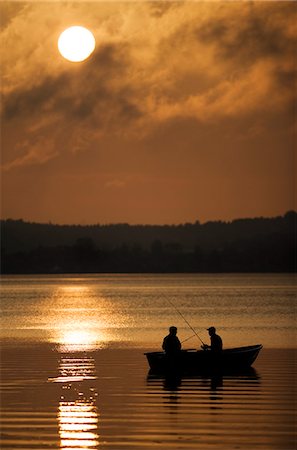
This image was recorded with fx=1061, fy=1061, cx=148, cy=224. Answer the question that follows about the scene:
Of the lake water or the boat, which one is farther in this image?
the boat

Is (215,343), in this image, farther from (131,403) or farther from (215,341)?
(131,403)

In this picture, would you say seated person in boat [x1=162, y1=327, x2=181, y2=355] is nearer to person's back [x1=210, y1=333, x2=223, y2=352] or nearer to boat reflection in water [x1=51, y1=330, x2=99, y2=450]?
person's back [x1=210, y1=333, x2=223, y2=352]

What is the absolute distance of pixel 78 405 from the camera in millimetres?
22938

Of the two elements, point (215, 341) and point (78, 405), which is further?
point (215, 341)

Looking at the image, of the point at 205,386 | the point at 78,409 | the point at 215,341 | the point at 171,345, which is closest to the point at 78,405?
the point at 78,409

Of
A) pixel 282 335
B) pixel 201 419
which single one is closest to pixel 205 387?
pixel 201 419

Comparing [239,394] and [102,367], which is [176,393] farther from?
[102,367]

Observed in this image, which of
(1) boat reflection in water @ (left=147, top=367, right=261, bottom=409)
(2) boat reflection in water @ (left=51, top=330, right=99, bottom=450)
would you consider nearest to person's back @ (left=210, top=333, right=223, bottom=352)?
(1) boat reflection in water @ (left=147, top=367, right=261, bottom=409)

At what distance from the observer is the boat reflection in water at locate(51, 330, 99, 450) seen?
18.4 m

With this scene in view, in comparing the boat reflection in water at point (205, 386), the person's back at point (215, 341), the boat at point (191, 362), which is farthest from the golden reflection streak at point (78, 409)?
the person's back at point (215, 341)

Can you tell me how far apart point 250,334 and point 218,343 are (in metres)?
24.7

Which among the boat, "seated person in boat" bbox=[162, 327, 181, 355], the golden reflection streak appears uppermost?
"seated person in boat" bbox=[162, 327, 181, 355]

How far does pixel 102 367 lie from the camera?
107ft

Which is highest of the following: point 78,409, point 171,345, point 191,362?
point 171,345
